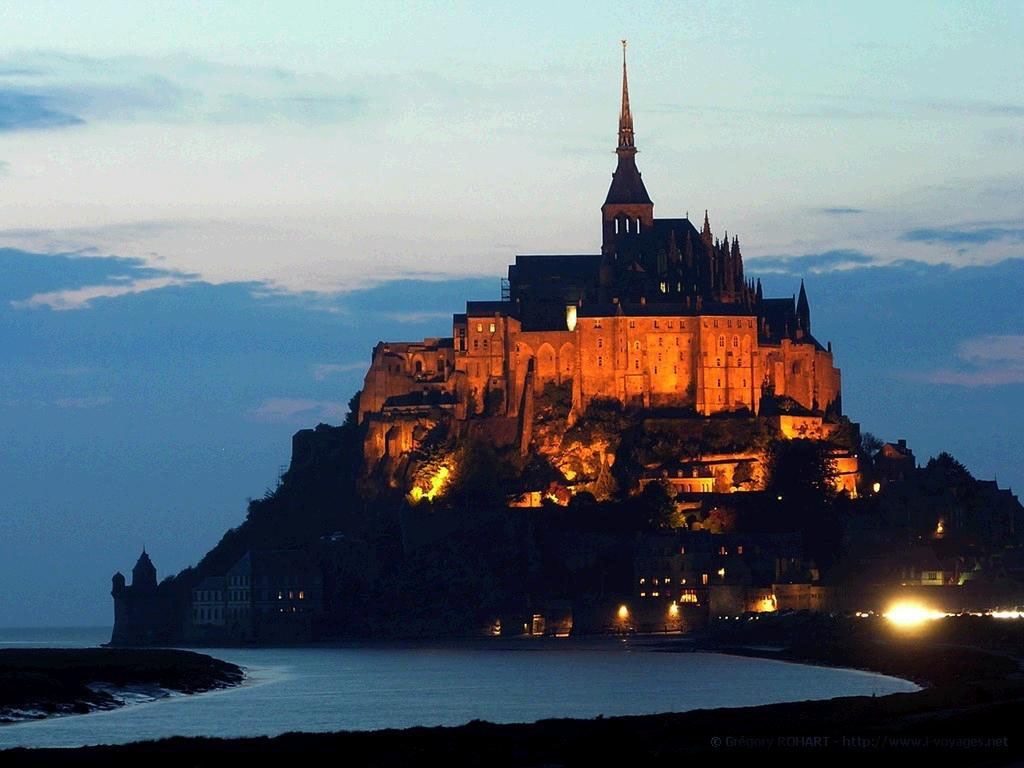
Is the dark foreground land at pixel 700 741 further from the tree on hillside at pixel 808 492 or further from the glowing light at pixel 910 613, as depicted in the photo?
the tree on hillside at pixel 808 492

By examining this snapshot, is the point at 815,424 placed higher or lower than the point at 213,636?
higher

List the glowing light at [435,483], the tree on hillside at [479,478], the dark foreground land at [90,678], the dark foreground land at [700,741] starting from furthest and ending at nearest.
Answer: the glowing light at [435,483] → the tree on hillside at [479,478] → the dark foreground land at [90,678] → the dark foreground land at [700,741]

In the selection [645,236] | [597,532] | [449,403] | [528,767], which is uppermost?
[645,236]

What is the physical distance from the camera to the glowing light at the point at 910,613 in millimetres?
133375

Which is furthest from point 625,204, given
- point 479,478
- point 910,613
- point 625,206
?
point 910,613

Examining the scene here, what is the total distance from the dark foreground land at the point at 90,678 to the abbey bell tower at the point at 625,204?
2431 inches

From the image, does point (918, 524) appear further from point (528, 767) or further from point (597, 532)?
point (528, 767)

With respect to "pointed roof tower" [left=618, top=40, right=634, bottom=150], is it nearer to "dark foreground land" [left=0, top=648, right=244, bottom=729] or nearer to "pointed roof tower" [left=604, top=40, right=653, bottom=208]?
"pointed roof tower" [left=604, top=40, right=653, bottom=208]

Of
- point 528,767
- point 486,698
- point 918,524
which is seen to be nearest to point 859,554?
point 918,524

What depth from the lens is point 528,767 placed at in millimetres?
57625

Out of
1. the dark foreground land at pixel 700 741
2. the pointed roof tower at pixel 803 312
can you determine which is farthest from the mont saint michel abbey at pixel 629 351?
the dark foreground land at pixel 700 741

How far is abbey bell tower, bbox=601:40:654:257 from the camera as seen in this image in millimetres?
180500

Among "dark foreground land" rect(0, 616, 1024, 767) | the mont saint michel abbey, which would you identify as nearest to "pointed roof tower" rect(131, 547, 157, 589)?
the mont saint michel abbey

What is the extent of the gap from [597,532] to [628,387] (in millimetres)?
13315
